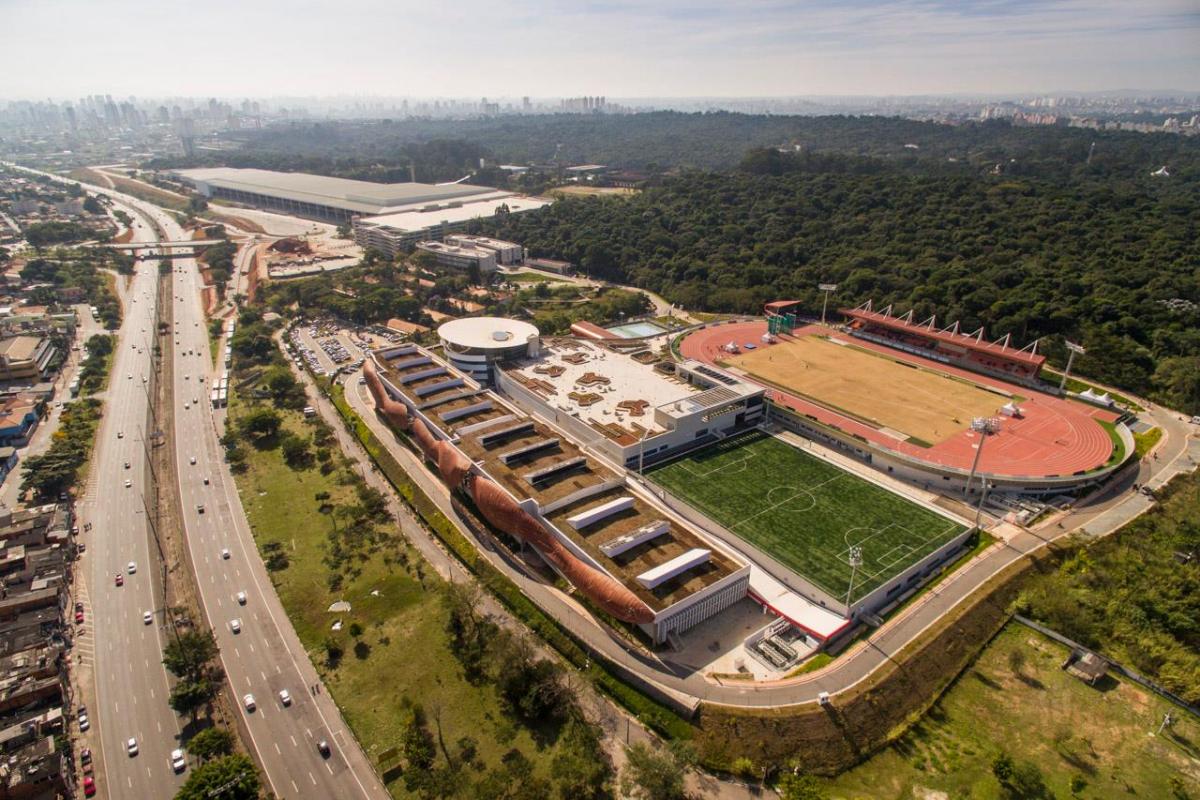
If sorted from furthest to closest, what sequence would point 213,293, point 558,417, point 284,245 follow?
point 284,245 < point 213,293 < point 558,417

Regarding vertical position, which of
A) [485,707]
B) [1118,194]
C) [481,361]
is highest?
[1118,194]

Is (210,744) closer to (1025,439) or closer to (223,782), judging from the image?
(223,782)

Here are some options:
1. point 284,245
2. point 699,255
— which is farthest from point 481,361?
point 284,245

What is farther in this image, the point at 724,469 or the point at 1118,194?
the point at 1118,194

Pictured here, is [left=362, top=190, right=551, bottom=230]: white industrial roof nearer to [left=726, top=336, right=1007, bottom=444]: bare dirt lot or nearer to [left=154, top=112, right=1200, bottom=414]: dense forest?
[left=154, top=112, right=1200, bottom=414]: dense forest

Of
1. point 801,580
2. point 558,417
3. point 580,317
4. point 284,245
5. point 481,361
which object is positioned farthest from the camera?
point 284,245

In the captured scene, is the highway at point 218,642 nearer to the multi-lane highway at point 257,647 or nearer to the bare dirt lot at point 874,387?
the multi-lane highway at point 257,647

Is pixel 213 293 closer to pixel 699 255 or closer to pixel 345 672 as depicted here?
pixel 699 255
